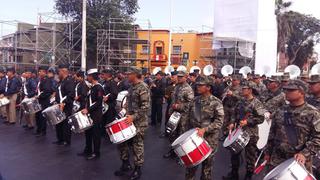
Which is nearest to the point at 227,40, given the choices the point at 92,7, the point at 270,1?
the point at 270,1

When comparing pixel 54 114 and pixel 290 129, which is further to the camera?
pixel 54 114

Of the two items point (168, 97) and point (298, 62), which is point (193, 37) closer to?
point (298, 62)

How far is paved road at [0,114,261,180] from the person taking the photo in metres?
6.17

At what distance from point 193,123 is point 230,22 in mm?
23292

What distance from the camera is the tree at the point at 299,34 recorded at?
133 feet

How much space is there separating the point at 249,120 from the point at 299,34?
44.0m

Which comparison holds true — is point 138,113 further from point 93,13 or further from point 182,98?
point 93,13

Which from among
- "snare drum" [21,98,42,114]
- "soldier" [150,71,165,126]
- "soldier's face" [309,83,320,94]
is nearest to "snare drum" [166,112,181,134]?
"soldier's face" [309,83,320,94]

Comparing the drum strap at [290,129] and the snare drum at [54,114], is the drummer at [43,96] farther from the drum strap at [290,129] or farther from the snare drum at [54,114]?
the drum strap at [290,129]

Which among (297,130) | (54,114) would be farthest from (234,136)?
(54,114)

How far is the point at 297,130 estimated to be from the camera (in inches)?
152

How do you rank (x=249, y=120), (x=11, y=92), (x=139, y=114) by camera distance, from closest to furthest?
(x=249, y=120)
(x=139, y=114)
(x=11, y=92)

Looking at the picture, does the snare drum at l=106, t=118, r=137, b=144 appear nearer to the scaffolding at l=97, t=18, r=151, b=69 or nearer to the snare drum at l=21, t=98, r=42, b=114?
the snare drum at l=21, t=98, r=42, b=114

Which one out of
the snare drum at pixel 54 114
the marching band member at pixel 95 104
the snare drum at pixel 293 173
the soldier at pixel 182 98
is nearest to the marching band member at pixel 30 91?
the snare drum at pixel 54 114
